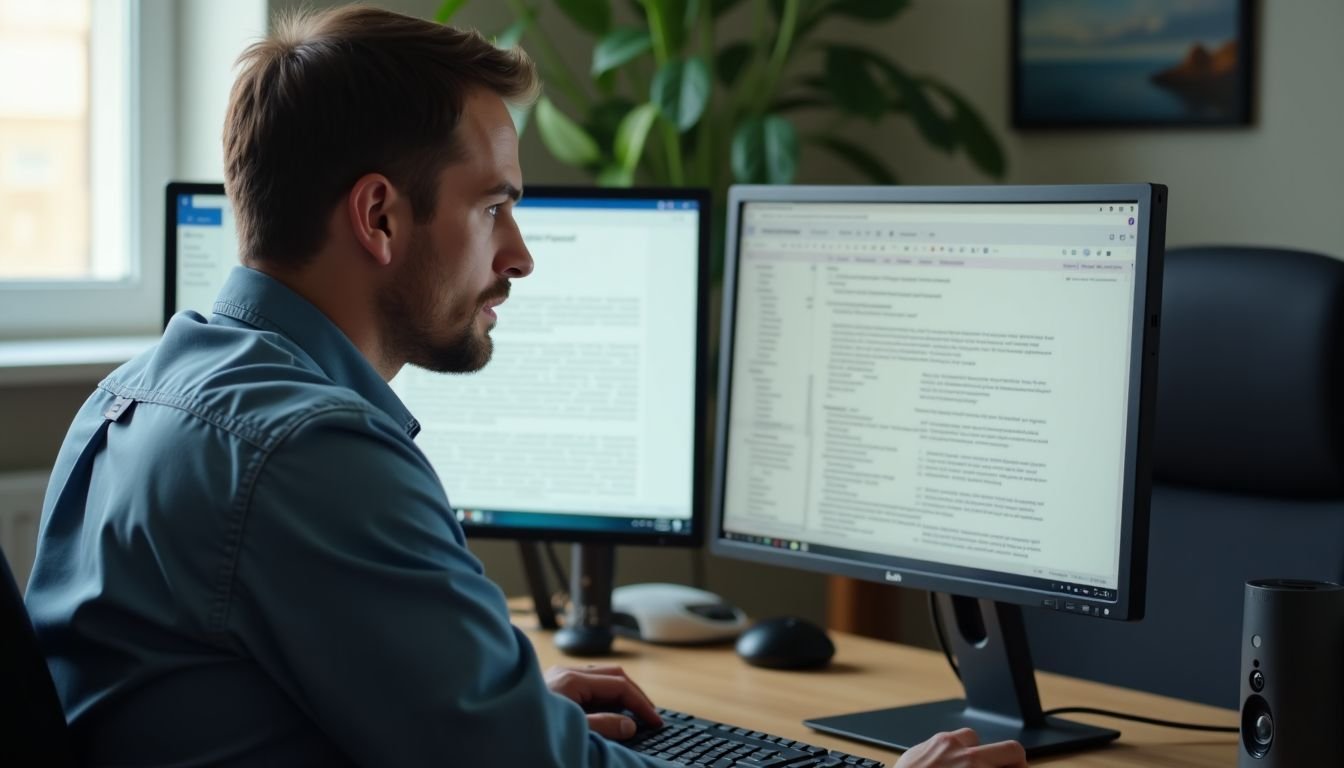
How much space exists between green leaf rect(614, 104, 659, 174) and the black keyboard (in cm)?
118

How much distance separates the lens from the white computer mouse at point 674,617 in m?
1.70

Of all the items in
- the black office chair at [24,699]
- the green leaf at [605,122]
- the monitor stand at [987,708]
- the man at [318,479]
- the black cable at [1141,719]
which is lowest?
the black cable at [1141,719]

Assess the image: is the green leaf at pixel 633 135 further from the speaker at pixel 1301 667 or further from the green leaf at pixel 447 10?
the speaker at pixel 1301 667

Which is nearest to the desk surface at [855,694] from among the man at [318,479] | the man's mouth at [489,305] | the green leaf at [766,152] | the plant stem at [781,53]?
the man at [318,479]

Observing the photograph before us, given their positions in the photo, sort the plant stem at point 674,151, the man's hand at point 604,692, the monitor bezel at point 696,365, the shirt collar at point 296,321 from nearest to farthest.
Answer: the shirt collar at point 296,321 → the man's hand at point 604,692 → the monitor bezel at point 696,365 → the plant stem at point 674,151

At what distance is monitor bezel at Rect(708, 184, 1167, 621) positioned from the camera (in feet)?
4.07

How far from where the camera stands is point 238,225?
1.13 meters

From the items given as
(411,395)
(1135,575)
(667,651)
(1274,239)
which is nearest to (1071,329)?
(1135,575)

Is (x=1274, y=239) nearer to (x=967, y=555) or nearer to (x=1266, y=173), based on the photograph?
(x=1266, y=173)

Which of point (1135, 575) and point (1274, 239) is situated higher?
point (1274, 239)

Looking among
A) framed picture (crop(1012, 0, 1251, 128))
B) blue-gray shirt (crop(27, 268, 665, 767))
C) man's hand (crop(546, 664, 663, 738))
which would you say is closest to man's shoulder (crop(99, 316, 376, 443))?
blue-gray shirt (crop(27, 268, 665, 767))

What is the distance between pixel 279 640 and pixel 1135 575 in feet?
2.27

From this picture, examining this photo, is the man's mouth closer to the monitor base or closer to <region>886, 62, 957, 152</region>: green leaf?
the monitor base

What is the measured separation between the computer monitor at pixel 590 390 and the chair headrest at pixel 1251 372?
50cm
